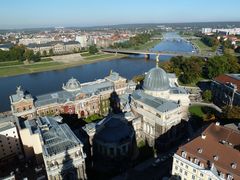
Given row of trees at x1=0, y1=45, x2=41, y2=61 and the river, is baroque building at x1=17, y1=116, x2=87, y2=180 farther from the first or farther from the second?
row of trees at x1=0, y1=45, x2=41, y2=61

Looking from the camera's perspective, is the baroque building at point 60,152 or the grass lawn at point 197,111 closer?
the baroque building at point 60,152

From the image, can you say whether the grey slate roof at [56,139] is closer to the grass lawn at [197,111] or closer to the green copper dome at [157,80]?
the green copper dome at [157,80]

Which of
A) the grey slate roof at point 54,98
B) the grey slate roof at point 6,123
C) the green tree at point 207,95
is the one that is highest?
the grey slate roof at point 54,98

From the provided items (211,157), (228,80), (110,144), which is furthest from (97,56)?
(211,157)

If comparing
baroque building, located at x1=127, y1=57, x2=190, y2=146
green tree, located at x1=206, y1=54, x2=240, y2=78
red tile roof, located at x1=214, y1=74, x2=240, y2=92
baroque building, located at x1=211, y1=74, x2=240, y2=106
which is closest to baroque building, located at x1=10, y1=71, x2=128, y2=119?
baroque building, located at x1=127, y1=57, x2=190, y2=146

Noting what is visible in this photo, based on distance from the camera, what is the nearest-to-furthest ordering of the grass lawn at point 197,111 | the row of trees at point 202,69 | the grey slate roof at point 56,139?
the grey slate roof at point 56,139
the grass lawn at point 197,111
the row of trees at point 202,69

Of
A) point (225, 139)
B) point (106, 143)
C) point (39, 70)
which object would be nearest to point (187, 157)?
point (225, 139)

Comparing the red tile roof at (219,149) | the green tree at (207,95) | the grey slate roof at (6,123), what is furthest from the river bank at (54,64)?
the red tile roof at (219,149)

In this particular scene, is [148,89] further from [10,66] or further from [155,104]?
[10,66]
